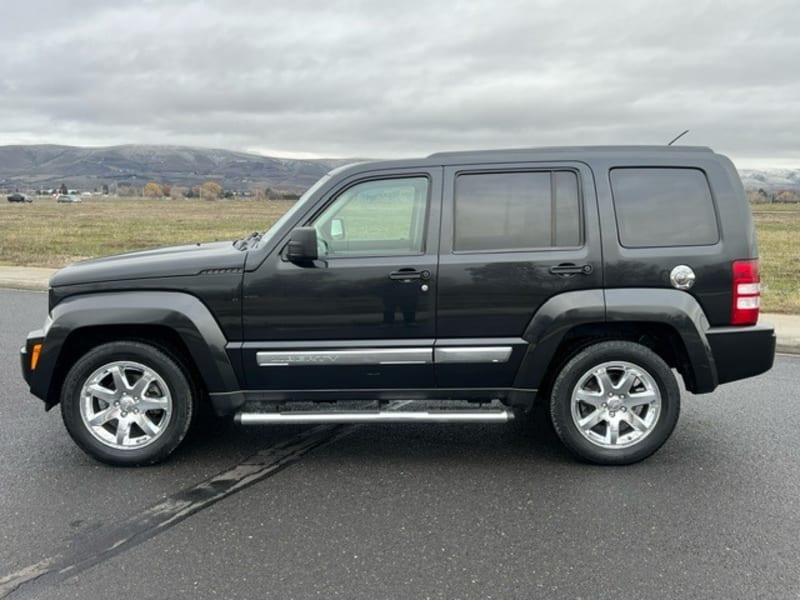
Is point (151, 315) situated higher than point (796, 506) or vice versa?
point (151, 315)

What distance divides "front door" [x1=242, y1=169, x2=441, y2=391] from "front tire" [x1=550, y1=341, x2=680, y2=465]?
90 cm

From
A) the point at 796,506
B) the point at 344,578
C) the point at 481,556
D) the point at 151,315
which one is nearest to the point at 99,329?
the point at 151,315

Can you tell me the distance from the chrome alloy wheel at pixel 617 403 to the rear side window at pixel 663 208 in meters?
0.82

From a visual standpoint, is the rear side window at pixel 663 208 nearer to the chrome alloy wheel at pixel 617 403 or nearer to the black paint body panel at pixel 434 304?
the black paint body panel at pixel 434 304

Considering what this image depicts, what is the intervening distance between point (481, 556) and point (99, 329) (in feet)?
9.11

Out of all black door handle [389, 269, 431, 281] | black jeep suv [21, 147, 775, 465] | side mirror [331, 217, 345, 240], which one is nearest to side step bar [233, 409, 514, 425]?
black jeep suv [21, 147, 775, 465]

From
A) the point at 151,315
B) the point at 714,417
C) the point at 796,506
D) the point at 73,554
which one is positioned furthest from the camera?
the point at 714,417

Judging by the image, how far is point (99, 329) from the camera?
14.5 feet

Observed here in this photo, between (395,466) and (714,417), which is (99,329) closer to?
(395,466)

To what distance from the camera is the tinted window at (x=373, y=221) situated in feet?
14.5

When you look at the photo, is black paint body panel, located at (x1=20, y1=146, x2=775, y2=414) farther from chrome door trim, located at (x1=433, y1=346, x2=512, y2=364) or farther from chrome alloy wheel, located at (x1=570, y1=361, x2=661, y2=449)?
chrome alloy wheel, located at (x1=570, y1=361, x2=661, y2=449)

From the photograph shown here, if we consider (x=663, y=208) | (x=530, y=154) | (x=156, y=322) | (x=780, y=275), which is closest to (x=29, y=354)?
(x=156, y=322)

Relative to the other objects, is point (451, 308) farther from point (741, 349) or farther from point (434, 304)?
point (741, 349)

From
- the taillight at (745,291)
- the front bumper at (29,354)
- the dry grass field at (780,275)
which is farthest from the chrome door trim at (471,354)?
the dry grass field at (780,275)
